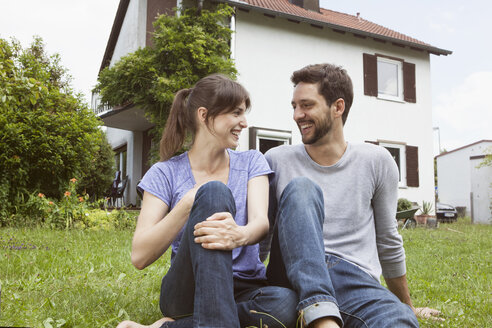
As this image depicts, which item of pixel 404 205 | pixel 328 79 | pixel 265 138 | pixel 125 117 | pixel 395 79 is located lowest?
pixel 404 205

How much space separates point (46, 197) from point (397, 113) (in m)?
9.83

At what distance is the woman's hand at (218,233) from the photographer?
5.71 ft

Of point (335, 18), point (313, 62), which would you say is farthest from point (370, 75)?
point (335, 18)

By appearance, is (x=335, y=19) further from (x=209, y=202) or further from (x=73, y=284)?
(x=209, y=202)

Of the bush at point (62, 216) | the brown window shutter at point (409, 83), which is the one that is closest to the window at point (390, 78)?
the brown window shutter at point (409, 83)

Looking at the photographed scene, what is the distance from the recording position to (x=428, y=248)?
648cm

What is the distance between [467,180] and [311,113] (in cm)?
2476

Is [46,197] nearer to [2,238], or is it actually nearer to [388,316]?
[2,238]

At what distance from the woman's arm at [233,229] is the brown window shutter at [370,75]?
11.4 m

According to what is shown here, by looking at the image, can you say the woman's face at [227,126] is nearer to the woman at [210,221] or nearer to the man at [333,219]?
the woman at [210,221]

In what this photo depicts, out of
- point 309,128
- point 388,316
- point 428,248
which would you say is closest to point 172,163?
point 309,128

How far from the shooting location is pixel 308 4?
1391 centimetres

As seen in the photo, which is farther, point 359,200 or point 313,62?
point 313,62

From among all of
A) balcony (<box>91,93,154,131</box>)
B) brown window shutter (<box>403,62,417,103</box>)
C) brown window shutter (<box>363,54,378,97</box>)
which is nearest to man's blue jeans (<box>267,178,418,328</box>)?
balcony (<box>91,93,154,131</box>)
